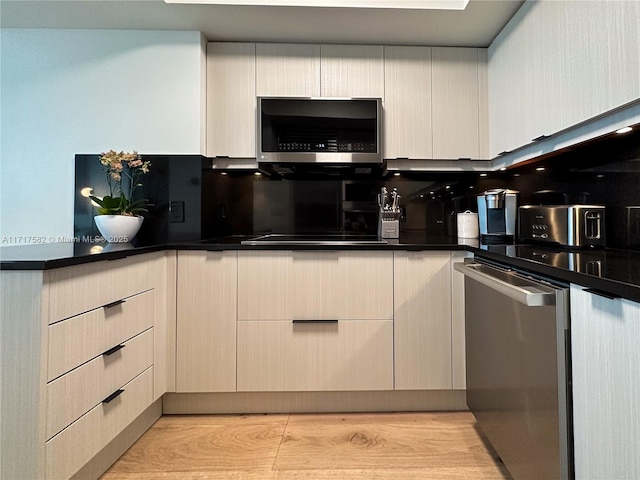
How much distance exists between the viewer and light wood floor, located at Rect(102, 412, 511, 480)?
1.38 meters

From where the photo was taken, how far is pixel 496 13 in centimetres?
184

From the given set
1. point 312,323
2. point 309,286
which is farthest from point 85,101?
point 312,323

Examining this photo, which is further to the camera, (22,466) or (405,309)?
(405,309)

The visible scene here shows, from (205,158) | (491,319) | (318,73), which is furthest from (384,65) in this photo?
(491,319)

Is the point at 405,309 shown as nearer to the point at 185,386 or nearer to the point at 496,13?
the point at 185,386

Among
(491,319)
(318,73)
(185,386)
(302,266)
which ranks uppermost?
(318,73)

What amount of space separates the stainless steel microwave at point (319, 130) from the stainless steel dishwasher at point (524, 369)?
0.97 m

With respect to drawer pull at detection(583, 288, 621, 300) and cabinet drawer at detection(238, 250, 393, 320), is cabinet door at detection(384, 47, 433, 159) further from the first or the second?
drawer pull at detection(583, 288, 621, 300)

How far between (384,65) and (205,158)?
127 centimetres

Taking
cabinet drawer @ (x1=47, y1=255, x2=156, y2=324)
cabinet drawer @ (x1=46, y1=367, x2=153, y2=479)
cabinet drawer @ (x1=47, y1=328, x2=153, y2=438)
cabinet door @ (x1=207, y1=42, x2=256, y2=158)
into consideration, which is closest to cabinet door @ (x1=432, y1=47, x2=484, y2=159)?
cabinet door @ (x1=207, y1=42, x2=256, y2=158)

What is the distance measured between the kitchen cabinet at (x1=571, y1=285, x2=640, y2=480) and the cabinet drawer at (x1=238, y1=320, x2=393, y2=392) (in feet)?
3.11

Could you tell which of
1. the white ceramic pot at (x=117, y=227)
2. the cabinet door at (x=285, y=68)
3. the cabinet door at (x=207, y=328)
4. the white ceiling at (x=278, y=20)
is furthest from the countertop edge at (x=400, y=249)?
the white ceiling at (x=278, y=20)

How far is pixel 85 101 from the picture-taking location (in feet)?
6.68

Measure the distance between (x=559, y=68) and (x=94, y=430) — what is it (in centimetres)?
229
